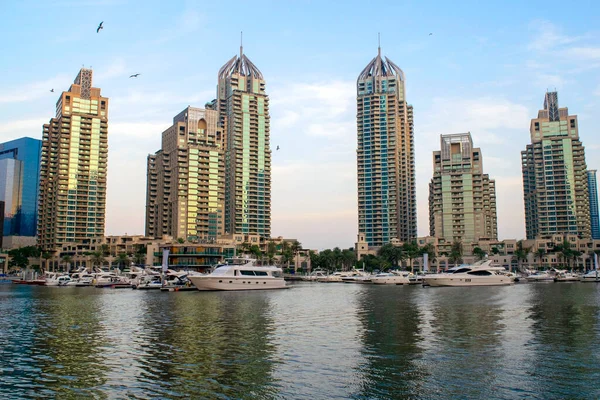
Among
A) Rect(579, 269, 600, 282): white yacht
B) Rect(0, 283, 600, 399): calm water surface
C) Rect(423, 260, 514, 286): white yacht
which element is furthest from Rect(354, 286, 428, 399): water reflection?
Rect(579, 269, 600, 282): white yacht

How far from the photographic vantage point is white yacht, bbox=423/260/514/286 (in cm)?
10569

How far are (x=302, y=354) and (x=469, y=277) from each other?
3172 inches

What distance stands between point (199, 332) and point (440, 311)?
2695 centimetres

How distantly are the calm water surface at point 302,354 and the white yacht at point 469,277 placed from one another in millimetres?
49273

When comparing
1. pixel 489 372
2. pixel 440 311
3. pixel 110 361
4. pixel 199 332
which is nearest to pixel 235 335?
pixel 199 332

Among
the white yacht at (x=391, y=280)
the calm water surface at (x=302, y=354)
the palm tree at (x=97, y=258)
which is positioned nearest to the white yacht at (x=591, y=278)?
the white yacht at (x=391, y=280)

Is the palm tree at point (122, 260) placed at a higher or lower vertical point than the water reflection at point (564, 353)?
higher

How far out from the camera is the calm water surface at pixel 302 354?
24.6m

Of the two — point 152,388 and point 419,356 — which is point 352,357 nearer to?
point 419,356

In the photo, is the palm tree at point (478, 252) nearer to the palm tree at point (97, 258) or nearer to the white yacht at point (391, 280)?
the white yacht at point (391, 280)

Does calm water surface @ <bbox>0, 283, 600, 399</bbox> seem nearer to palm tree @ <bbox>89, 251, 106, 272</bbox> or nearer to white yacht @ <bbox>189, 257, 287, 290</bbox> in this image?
white yacht @ <bbox>189, 257, 287, 290</bbox>

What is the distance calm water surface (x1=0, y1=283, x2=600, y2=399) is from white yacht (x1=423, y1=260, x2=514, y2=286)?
4927 cm

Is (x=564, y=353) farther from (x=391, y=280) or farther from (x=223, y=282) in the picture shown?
(x=391, y=280)

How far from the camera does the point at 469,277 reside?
348 feet
